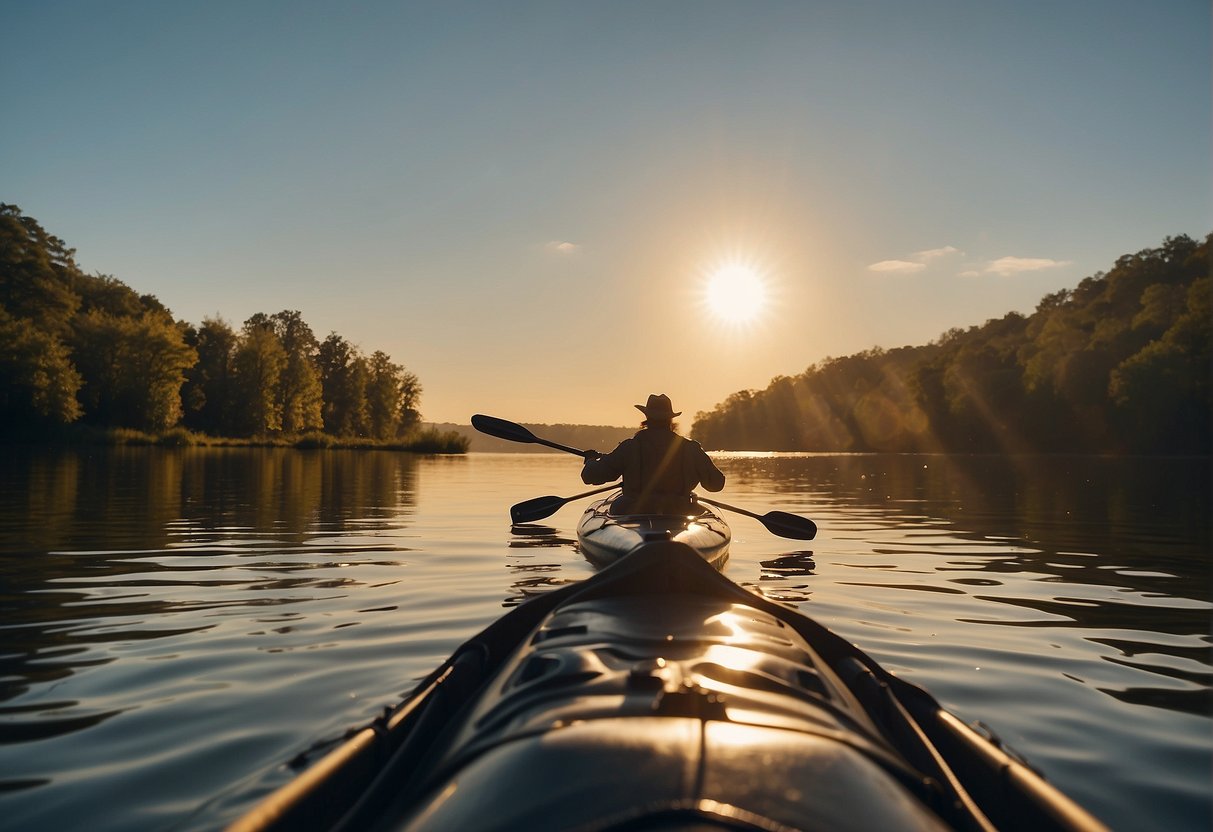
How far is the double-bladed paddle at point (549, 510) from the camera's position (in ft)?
36.6

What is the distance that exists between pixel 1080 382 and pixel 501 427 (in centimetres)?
6430

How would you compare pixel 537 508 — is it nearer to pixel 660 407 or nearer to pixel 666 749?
pixel 660 407

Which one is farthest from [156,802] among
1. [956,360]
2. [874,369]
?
[874,369]

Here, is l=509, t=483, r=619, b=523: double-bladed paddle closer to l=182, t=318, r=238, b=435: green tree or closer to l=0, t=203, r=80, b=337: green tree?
l=0, t=203, r=80, b=337: green tree

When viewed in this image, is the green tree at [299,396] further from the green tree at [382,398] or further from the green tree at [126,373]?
the green tree at [126,373]

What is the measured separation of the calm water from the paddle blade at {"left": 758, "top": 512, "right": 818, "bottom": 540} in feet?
1.47

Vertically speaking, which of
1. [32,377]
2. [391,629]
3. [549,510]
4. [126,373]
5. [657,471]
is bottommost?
[391,629]

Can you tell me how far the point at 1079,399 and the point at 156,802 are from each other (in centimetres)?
7289

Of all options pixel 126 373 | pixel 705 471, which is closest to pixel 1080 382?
pixel 705 471

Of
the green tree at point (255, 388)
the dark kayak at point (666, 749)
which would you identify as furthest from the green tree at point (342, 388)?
the dark kayak at point (666, 749)

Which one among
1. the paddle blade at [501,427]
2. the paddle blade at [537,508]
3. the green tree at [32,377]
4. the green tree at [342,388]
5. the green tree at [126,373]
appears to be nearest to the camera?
the paddle blade at [537,508]

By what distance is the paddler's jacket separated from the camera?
10000mm

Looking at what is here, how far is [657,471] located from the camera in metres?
10.0

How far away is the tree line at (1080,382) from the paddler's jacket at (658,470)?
56041 millimetres
